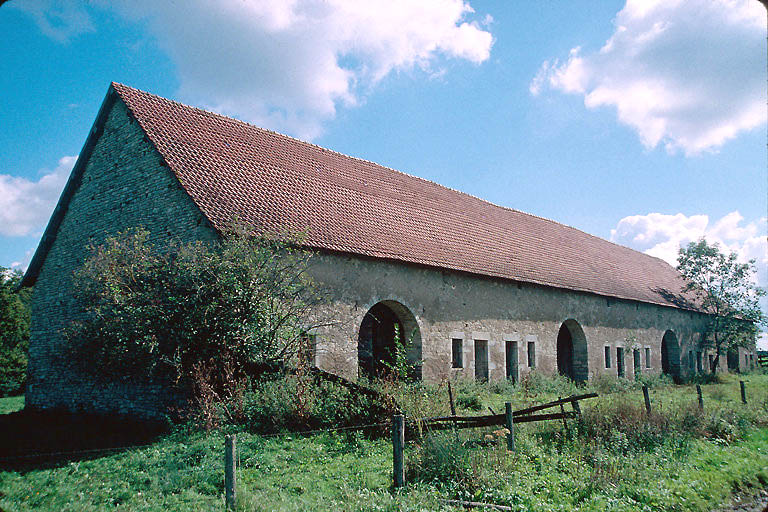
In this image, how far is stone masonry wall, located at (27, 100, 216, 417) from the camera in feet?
40.4

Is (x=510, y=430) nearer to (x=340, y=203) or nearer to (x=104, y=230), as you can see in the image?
(x=340, y=203)

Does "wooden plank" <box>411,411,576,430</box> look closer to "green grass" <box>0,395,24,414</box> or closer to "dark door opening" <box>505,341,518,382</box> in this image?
"dark door opening" <box>505,341,518,382</box>

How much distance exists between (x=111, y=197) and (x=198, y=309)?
6.24 m

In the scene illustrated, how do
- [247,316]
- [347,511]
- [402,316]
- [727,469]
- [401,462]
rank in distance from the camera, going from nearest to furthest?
[347,511] → [401,462] → [727,469] → [247,316] → [402,316]

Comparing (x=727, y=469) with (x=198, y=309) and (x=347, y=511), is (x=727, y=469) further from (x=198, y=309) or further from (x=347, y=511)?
(x=198, y=309)

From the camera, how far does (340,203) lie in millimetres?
15461

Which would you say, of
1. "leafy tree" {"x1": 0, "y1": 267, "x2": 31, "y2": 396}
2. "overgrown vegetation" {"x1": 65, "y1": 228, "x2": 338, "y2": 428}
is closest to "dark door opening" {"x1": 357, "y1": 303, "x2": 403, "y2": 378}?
"overgrown vegetation" {"x1": 65, "y1": 228, "x2": 338, "y2": 428}

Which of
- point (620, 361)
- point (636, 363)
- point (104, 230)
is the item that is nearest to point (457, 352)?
point (104, 230)

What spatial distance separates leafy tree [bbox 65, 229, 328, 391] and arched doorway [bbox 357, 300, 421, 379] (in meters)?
3.87

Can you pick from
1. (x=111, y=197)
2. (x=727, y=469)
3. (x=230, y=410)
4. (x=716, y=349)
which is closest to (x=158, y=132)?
(x=111, y=197)

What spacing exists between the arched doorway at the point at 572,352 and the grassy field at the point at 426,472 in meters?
10.9

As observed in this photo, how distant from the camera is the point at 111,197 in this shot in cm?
1416

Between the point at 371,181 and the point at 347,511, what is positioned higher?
the point at 371,181

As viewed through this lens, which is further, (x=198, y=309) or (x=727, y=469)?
(x=198, y=309)
